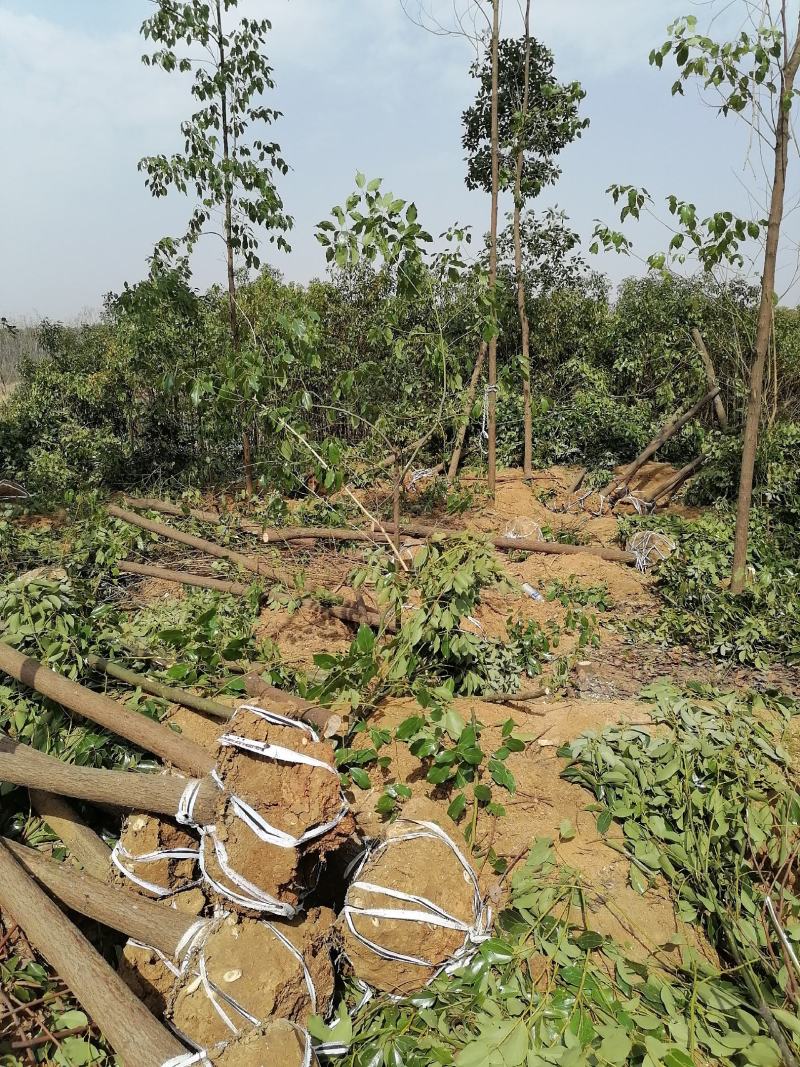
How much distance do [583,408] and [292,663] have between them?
8425mm

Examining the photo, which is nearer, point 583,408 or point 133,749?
point 133,749

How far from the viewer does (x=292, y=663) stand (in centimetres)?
395

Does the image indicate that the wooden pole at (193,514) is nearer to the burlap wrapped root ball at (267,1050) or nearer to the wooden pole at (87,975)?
the wooden pole at (87,975)

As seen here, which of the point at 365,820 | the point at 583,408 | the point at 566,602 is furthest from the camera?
the point at 583,408

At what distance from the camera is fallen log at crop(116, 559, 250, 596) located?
17.2 ft

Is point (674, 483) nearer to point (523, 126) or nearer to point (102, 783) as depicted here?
point (523, 126)

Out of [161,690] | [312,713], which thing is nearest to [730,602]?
[312,713]

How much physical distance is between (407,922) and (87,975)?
3.10ft

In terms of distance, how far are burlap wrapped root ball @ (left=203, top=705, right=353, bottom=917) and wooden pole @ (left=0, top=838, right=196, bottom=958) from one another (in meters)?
0.24

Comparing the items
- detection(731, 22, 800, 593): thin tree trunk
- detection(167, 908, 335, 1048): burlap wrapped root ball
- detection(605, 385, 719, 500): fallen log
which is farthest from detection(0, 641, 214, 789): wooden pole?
detection(605, 385, 719, 500): fallen log

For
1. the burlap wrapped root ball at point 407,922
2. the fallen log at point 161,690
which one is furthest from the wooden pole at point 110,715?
the burlap wrapped root ball at point 407,922

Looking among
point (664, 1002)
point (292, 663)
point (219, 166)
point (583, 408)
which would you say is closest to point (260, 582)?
point (292, 663)

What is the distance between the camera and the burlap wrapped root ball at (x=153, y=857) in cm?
231

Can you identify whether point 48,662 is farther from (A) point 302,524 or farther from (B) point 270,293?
(B) point 270,293
